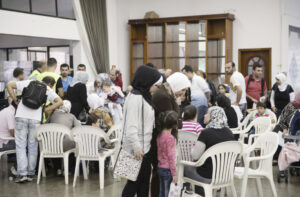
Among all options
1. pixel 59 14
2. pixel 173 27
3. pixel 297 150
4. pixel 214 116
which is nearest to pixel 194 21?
pixel 173 27

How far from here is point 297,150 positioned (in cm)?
593

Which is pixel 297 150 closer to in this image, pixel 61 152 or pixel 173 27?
pixel 61 152

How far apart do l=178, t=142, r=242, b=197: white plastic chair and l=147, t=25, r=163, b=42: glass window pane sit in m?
9.00

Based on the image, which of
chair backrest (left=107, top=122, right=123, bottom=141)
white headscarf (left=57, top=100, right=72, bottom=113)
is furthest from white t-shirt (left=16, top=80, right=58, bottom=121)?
chair backrest (left=107, top=122, right=123, bottom=141)

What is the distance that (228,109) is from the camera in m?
6.43

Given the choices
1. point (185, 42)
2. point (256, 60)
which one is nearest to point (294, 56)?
point (256, 60)

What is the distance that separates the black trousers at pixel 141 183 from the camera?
3934 mm

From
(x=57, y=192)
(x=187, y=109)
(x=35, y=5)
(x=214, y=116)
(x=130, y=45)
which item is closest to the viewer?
(x=214, y=116)

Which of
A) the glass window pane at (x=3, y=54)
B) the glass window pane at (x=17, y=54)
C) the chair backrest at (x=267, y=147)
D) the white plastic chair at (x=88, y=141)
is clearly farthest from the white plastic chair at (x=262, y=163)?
the glass window pane at (x=3, y=54)

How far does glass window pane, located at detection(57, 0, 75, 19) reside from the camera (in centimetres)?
1176

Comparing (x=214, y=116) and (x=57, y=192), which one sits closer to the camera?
(x=214, y=116)

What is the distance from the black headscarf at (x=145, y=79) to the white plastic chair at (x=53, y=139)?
103 inches

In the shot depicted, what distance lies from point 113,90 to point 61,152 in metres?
2.15

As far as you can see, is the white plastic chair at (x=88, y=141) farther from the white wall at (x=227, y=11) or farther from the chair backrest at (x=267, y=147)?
the white wall at (x=227, y=11)
